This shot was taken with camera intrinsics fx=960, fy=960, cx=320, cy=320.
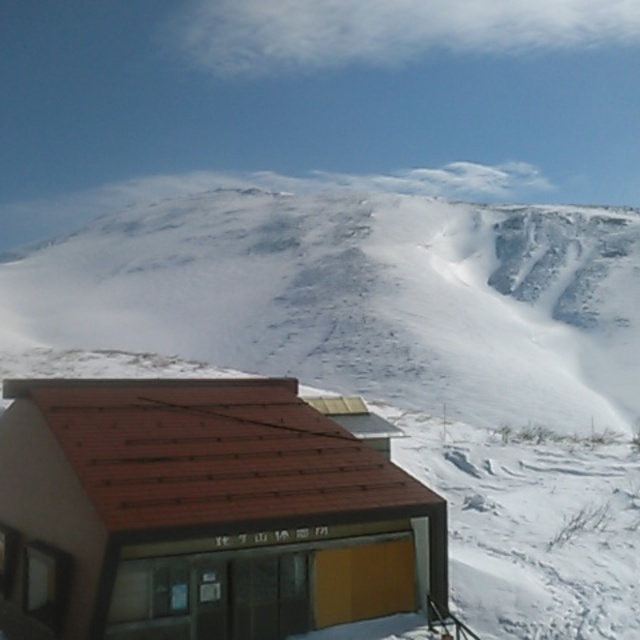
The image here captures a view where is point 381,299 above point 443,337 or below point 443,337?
above

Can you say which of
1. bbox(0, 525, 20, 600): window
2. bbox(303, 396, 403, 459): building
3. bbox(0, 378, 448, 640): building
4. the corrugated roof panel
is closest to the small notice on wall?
bbox(0, 378, 448, 640): building

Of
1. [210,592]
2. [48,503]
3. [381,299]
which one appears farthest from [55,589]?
[381,299]

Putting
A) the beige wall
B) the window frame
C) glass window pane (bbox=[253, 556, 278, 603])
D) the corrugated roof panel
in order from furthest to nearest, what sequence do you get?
the corrugated roof panel, glass window pane (bbox=[253, 556, 278, 603]), the window frame, the beige wall

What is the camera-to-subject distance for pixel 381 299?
6178cm

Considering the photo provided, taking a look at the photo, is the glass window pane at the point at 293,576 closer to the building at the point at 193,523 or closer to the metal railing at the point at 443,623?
the building at the point at 193,523

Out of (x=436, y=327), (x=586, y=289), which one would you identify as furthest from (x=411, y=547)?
(x=586, y=289)

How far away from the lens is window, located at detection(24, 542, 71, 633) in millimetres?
11891

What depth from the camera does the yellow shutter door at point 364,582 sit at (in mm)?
12891

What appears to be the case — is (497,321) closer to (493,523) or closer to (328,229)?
(328,229)

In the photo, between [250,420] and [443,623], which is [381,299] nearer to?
[250,420]

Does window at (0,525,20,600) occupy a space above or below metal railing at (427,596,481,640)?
above

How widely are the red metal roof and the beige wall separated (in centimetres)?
31

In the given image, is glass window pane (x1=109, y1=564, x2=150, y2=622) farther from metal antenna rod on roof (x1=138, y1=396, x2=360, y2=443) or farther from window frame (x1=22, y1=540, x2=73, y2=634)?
metal antenna rod on roof (x1=138, y1=396, x2=360, y2=443)

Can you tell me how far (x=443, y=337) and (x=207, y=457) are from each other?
4385cm
